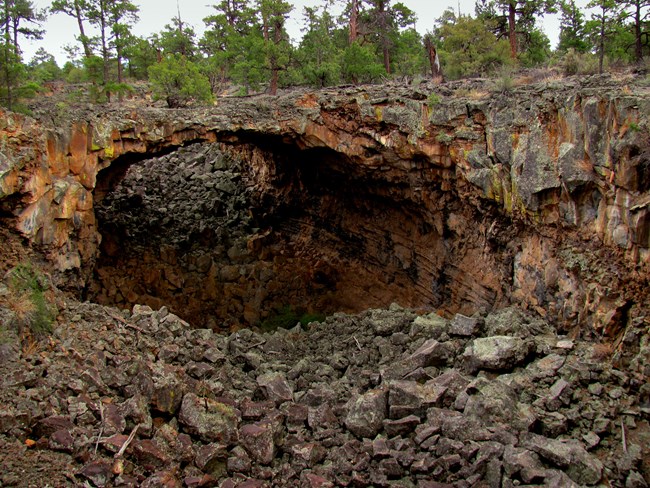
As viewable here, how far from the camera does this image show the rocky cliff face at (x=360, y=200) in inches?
354

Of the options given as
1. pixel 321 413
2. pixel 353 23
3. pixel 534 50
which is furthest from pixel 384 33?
pixel 321 413

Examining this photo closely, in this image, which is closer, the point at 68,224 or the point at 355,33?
the point at 68,224

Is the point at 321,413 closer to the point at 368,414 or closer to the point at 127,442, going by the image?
the point at 368,414

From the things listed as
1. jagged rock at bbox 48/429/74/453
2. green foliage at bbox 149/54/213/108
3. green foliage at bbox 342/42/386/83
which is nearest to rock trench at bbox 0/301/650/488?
jagged rock at bbox 48/429/74/453

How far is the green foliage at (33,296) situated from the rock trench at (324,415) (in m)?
0.29

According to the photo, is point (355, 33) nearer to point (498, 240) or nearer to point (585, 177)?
point (498, 240)

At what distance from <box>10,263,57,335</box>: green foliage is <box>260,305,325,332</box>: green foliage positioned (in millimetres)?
8631

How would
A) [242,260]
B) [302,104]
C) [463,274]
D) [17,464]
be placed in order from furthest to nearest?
[242,260]
[302,104]
[463,274]
[17,464]

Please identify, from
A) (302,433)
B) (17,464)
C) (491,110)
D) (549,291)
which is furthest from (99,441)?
(491,110)

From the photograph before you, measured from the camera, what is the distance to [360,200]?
16516 mm

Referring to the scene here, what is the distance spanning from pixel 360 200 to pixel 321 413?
9521 millimetres

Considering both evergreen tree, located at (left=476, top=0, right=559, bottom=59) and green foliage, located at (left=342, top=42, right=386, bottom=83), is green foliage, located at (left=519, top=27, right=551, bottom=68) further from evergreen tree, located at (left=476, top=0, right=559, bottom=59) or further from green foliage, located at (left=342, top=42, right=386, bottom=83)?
green foliage, located at (left=342, top=42, right=386, bottom=83)

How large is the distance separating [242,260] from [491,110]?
10307 mm

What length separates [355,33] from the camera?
1967 cm
